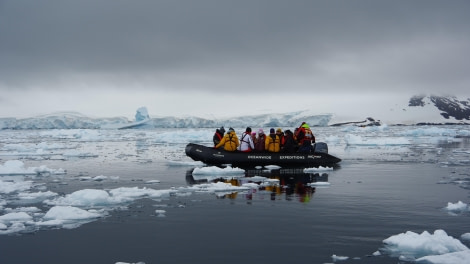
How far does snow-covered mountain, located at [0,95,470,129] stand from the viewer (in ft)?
283

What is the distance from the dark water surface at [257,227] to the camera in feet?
20.3

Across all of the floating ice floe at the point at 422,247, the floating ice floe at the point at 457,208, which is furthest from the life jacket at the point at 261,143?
the floating ice floe at the point at 422,247

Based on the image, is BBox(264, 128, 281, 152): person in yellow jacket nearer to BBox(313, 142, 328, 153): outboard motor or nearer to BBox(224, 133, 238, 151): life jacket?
BBox(224, 133, 238, 151): life jacket

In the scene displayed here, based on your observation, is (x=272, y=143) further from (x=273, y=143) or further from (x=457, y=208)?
(x=457, y=208)

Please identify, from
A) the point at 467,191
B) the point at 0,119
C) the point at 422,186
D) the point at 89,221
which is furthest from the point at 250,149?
the point at 0,119

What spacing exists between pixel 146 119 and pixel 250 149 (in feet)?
218

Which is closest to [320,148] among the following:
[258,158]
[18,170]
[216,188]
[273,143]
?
[273,143]

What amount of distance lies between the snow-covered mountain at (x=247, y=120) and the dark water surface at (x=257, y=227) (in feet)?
238

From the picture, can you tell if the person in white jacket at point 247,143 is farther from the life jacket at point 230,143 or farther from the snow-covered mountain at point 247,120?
the snow-covered mountain at point 247,120

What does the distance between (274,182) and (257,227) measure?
5484 millimetres

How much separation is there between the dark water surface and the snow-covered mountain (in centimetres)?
7245

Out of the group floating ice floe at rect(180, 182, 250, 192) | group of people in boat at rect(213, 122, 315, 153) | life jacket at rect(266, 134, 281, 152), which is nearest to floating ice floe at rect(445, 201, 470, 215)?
floating ice floe at rect(180, 182, 250, 192)

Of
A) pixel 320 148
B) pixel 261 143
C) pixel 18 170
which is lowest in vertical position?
pixel 18 170

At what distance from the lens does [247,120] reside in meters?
94.1
